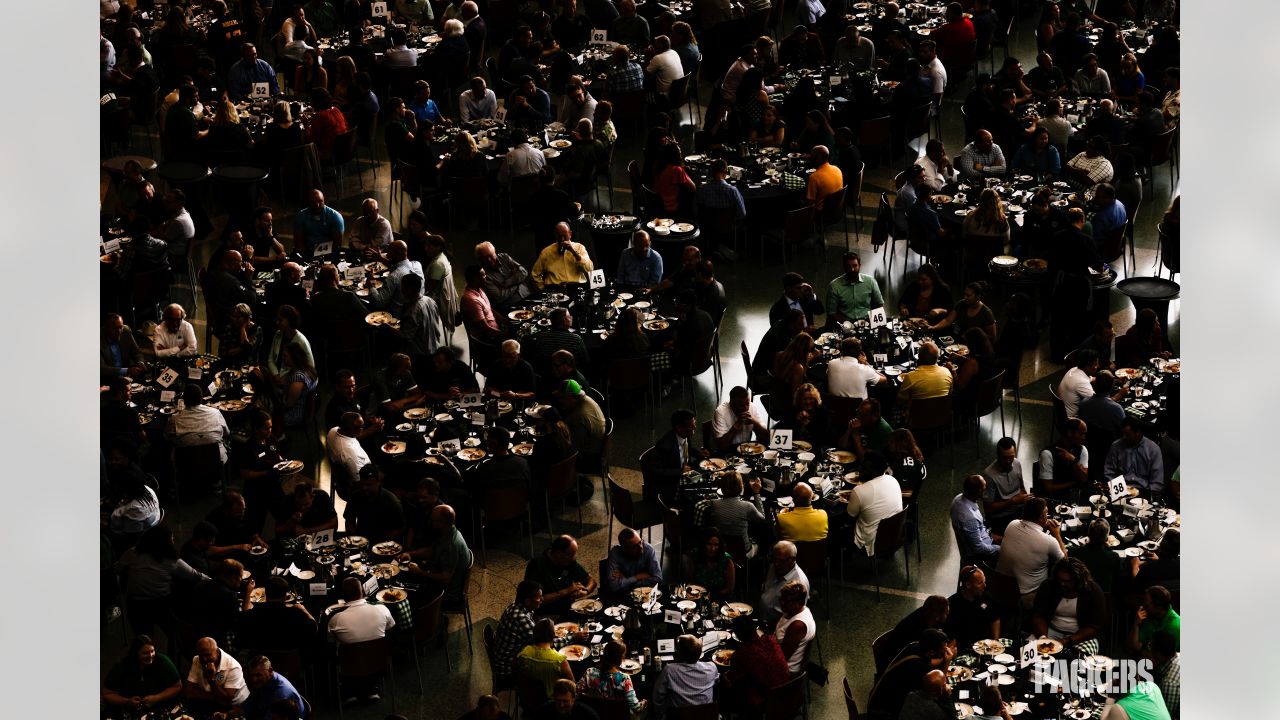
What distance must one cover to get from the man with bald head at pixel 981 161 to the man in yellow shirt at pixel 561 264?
398 cm

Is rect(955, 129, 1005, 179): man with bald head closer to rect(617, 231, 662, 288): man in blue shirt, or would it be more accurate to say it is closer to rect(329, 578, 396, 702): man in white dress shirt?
rect(617, 231, 662, 288): man in blue shirt

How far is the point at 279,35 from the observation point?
1833cm

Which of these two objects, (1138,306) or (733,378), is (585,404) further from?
(1138,306)

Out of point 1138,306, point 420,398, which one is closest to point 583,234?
point 420,398

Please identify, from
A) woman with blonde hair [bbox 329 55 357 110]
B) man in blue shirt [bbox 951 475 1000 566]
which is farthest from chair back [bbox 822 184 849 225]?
woman with blonde hair [bbox 329 55 357 110]

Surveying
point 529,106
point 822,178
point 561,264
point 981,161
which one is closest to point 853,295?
point 822,178

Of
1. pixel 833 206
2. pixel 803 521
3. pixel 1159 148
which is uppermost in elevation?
pixel 1159 148

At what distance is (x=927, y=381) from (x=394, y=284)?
4566mm

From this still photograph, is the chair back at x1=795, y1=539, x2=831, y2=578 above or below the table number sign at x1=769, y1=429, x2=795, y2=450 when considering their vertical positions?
below

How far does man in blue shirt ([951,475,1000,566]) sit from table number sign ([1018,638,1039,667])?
1.06 meters

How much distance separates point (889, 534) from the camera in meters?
10.3

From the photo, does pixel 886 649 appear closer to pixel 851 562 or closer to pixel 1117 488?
pixel 851 562

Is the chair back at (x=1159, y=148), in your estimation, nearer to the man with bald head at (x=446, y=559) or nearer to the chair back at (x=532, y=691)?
the man with bald head at (x=446, y=559)

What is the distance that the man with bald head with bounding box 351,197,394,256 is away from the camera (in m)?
14.1
